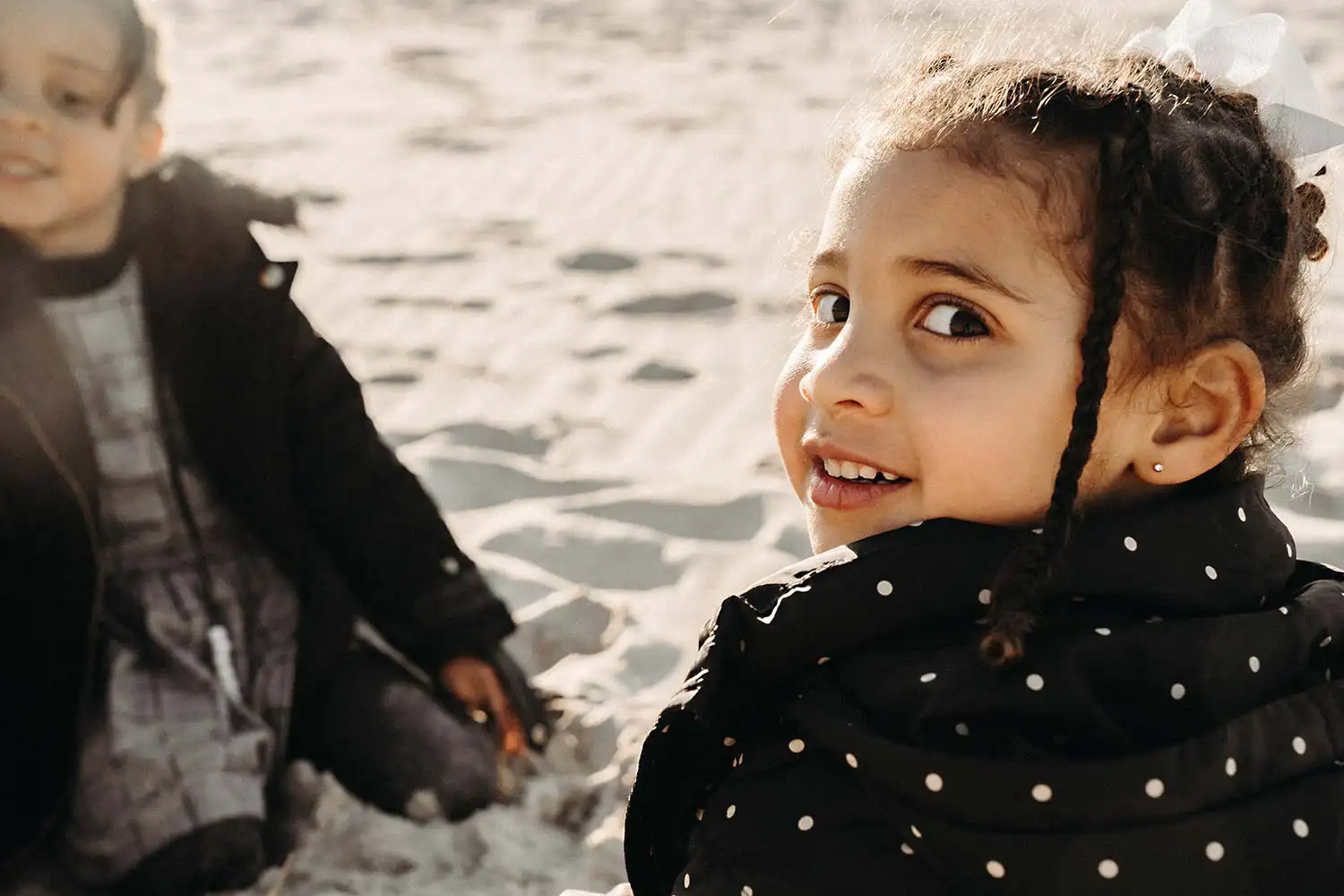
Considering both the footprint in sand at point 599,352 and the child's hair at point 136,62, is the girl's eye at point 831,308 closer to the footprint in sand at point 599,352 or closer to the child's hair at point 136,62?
the child's hair at point 136,62

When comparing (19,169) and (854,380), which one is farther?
(19,169)

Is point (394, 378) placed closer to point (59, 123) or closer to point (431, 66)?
point (59, 123)

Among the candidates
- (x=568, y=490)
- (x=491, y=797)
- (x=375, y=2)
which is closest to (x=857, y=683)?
(x=491, y=797)

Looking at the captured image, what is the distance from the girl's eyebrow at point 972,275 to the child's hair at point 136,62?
3.81 feet

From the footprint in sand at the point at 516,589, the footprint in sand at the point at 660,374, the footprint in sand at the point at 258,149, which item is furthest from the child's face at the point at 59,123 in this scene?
the footprint in sand at the point at 258,149

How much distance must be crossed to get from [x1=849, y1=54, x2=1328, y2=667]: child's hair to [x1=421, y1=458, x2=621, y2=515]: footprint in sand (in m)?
1.59

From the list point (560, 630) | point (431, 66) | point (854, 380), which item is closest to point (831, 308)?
point (854, 380)

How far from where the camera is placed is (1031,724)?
1.27 meters

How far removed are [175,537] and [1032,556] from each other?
128 centimetres

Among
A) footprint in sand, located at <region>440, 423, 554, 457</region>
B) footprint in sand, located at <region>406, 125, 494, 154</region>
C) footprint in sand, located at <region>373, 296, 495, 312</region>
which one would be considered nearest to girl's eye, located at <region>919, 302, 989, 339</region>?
footprint in sand, located at <region>440, 423, 554, 457</region>

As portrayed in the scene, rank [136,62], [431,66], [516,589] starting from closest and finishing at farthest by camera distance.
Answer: [136,62] < [516,589] < [431,66]

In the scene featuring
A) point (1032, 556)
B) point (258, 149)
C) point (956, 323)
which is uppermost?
point (956, 323)

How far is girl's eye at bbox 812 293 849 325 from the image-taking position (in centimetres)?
149

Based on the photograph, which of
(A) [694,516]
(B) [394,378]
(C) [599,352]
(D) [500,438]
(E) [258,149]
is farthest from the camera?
(E) [258,149]
